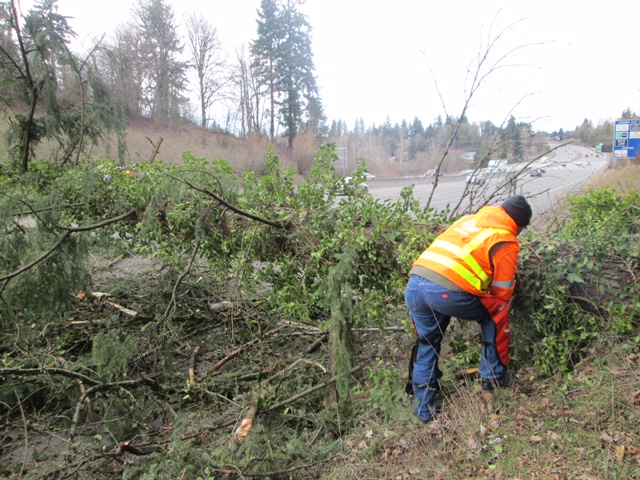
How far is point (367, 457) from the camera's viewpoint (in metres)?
3.13

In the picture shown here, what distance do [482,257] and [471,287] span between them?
8.7 inches

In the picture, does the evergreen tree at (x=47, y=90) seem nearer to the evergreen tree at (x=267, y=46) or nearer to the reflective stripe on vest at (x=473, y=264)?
the reflective stripe on vest at (x=473, y=264)

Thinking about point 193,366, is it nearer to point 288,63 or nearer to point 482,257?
point 482,257

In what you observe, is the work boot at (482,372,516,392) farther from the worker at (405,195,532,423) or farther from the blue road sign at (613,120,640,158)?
the blue road sign at (613,120,640,158)

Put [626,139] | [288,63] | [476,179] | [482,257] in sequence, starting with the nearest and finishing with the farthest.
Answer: [482,257]
[476,179]
[626,139]
[288,63]

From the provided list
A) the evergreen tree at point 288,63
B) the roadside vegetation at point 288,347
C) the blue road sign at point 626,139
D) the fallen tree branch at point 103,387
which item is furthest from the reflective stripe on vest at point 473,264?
the evergreen tree at point 288,63

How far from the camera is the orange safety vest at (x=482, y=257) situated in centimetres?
298

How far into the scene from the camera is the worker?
3.00 meters

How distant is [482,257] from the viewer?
3.00m

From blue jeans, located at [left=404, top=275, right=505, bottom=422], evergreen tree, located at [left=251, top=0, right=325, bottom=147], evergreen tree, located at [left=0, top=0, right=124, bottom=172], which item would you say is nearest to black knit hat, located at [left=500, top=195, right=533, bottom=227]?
blue jeans, located at [left=404, top=275, right=505, bottom=422]

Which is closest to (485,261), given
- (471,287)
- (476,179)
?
(471,287)

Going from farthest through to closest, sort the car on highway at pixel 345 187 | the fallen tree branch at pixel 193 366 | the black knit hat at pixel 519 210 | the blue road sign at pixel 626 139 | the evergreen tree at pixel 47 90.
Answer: the blue road sign at pixel 626 139, the evergreen tree at pixel 47 90, the fallen tree branch at pixel 193 366, the car on highway at pixel 345 187, the black knit hat at pixel 519 210

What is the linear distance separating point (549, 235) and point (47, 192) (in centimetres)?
544

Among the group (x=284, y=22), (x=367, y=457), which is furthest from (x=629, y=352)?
(x=284, y=22)
